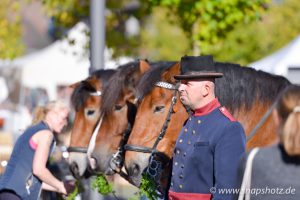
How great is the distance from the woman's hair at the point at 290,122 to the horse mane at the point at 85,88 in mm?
6014

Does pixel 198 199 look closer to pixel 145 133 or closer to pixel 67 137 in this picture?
pixel 145 133

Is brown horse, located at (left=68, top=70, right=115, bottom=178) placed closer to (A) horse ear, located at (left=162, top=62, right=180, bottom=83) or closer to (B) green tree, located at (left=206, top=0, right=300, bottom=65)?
(A) horse ear, located at (left=162, top=62, right=180, bottom=83)

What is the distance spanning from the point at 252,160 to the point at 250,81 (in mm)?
2635

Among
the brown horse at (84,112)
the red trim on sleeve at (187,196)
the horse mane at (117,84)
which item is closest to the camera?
the red trim on sleeve at (187,196)

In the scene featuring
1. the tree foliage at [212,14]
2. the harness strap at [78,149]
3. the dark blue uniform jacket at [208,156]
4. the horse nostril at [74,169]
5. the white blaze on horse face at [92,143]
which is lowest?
the horse nostril at [74,169]

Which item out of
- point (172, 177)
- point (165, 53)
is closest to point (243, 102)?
point (172, 177)

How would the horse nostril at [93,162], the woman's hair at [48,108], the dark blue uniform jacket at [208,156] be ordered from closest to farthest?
the dark blue uniform jacket at [208,156], the woman's hair at [48,108], the horse nostril at [93,162]

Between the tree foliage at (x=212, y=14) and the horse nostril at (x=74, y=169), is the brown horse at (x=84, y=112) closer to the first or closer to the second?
the horse nostril at (x=74, y=169)

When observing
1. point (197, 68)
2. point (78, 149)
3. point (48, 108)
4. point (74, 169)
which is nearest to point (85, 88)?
point (78, 149)

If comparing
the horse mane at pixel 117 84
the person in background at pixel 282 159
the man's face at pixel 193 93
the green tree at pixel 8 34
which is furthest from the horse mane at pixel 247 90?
the green tree at pixel 8 34

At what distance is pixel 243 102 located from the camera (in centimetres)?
805

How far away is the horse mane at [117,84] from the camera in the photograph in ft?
35.1

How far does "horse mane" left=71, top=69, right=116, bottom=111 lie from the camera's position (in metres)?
11.4

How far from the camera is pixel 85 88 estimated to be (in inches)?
462
